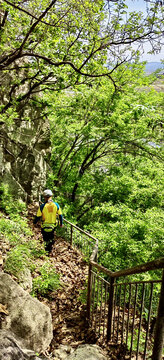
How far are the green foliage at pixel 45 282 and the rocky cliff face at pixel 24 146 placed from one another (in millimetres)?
5420

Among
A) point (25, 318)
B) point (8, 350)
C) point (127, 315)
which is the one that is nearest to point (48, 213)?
point (25, 318)

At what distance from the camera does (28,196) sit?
1183 centimetres

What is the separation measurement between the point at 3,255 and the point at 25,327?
→ 1.96 meters

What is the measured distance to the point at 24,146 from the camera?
1170 cm

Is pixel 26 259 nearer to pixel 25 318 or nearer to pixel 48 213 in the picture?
pixel 48 213

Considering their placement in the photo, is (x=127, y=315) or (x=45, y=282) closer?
(x=127, y=315)

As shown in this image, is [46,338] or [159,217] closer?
[46,338]

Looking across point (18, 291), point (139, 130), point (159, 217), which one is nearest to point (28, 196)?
point (159, 217)

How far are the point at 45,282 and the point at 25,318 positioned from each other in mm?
1770

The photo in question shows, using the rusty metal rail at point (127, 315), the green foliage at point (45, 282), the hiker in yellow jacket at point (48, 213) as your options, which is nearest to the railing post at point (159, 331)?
the rusty metal rail at point (127, 315)

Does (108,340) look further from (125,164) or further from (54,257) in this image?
(125,164)

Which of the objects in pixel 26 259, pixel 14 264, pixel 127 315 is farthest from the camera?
pixel 26 259

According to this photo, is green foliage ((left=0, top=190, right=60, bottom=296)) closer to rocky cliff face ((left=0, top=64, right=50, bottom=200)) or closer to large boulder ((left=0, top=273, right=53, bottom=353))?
large boulder ((left=0, top=273, right=53, bottom=353))

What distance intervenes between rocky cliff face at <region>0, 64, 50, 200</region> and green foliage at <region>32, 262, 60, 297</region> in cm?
542
